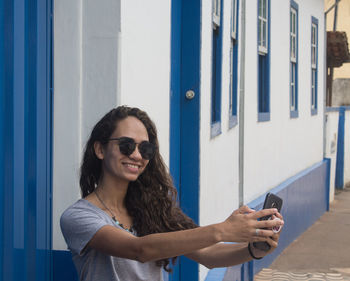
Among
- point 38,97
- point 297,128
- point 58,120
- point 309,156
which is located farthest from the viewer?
point 309,156

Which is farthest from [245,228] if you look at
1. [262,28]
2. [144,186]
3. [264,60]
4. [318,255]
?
[318,255]

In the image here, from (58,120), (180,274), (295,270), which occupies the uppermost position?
(58,120)

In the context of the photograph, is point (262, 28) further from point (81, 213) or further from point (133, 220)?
point (81, 213)

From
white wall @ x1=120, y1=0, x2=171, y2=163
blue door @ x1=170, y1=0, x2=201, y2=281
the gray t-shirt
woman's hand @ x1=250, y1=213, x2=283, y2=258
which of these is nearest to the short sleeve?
the gray t-shirt

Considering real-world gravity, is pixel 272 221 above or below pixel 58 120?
below

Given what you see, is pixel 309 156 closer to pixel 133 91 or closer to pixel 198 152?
pixel 198 152

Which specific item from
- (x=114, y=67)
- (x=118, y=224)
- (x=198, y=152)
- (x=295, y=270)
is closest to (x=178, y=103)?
(x=198, y=152)

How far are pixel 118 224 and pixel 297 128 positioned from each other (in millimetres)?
9128

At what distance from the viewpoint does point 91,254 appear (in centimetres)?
240

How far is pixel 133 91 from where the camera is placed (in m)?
3.30

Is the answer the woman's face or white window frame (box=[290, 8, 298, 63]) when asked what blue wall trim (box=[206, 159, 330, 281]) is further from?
the woman's face

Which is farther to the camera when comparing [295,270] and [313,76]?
[313,76]

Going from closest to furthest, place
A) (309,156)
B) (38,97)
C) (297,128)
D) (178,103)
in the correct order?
(38,97), (178,103), (297,128), (309,156)

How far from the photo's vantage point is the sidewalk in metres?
7.86
